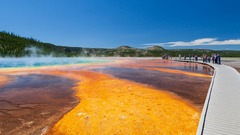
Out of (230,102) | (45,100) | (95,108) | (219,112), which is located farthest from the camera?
(45,100)

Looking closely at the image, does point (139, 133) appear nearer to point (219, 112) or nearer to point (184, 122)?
point (184, 122)

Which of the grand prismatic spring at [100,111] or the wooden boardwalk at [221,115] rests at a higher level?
the wooden boardwalk at [221,115]

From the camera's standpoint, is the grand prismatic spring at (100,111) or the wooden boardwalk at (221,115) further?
the grand prismatic spring at (100,111)

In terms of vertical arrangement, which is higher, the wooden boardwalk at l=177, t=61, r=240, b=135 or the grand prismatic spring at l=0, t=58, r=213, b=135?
the wooden boardwalk at l=177, t=61, r=240, b=135

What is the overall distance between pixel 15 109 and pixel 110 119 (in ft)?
9.80

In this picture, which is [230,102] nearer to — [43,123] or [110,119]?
[110,119]

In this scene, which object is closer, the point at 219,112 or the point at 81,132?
the point at 81,132

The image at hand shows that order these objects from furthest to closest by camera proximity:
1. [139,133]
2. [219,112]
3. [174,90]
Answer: [174,90], [219,112], [139,133]

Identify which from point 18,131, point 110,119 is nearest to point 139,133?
point 110,119

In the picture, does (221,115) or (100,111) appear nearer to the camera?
(221,115)

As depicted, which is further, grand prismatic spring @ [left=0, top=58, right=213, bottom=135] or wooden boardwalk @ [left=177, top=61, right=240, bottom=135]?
grand prismatic spring @ [left=0, top=58, right=213, bottom=135]

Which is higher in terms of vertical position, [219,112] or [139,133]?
[219,112]

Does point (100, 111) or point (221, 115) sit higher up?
point (221, 115)

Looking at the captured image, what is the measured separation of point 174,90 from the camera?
8156mm
